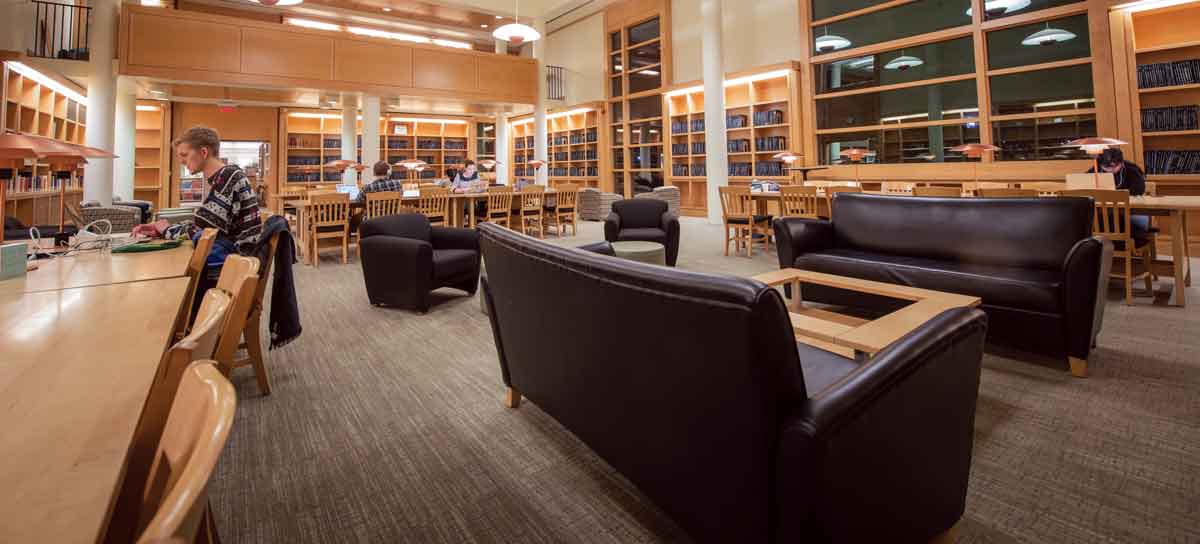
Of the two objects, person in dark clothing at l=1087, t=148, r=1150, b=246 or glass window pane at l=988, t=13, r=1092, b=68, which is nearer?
person in dark clothing at l=1087, t=148, r=1150, b=246

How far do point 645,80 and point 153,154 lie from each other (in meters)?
11.9

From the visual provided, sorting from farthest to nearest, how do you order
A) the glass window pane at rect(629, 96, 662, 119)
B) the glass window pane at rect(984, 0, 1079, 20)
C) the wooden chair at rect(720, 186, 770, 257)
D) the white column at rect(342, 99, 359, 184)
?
the glass window pane at rect(629, 96, 662, 119), the white column at rect(342, 99, 359, 184), the glass window pane at rect(984, 0, 1079, 20), the wooden chair at rect(720, 186, 770, 257)

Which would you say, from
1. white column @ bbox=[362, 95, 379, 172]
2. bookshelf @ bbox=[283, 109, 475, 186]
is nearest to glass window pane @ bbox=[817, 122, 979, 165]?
white column @ bbox=[362, 95, 379, 172]

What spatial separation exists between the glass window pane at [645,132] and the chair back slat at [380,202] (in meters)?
7.16

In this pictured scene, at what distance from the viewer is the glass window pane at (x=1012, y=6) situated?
7.14 metres

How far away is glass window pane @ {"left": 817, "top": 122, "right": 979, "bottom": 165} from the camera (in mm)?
8156

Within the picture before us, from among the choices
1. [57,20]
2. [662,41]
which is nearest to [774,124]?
[662,41]

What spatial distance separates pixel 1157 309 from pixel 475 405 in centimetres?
473

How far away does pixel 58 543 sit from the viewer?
0.51 m

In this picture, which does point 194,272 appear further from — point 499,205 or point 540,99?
point 540,99

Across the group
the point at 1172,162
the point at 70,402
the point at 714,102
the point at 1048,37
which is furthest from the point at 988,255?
the point at 714,102

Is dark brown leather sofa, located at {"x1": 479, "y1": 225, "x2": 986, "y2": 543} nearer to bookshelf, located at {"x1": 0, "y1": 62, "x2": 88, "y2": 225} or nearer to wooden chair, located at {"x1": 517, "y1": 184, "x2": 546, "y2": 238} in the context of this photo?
wooden chair, located at {"x1": 517, "y1": 184, "x2": 546, "y2": 238}

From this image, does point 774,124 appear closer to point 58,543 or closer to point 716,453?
point 716,453

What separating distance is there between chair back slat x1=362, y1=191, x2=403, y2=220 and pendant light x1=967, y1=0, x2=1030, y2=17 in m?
8.61
